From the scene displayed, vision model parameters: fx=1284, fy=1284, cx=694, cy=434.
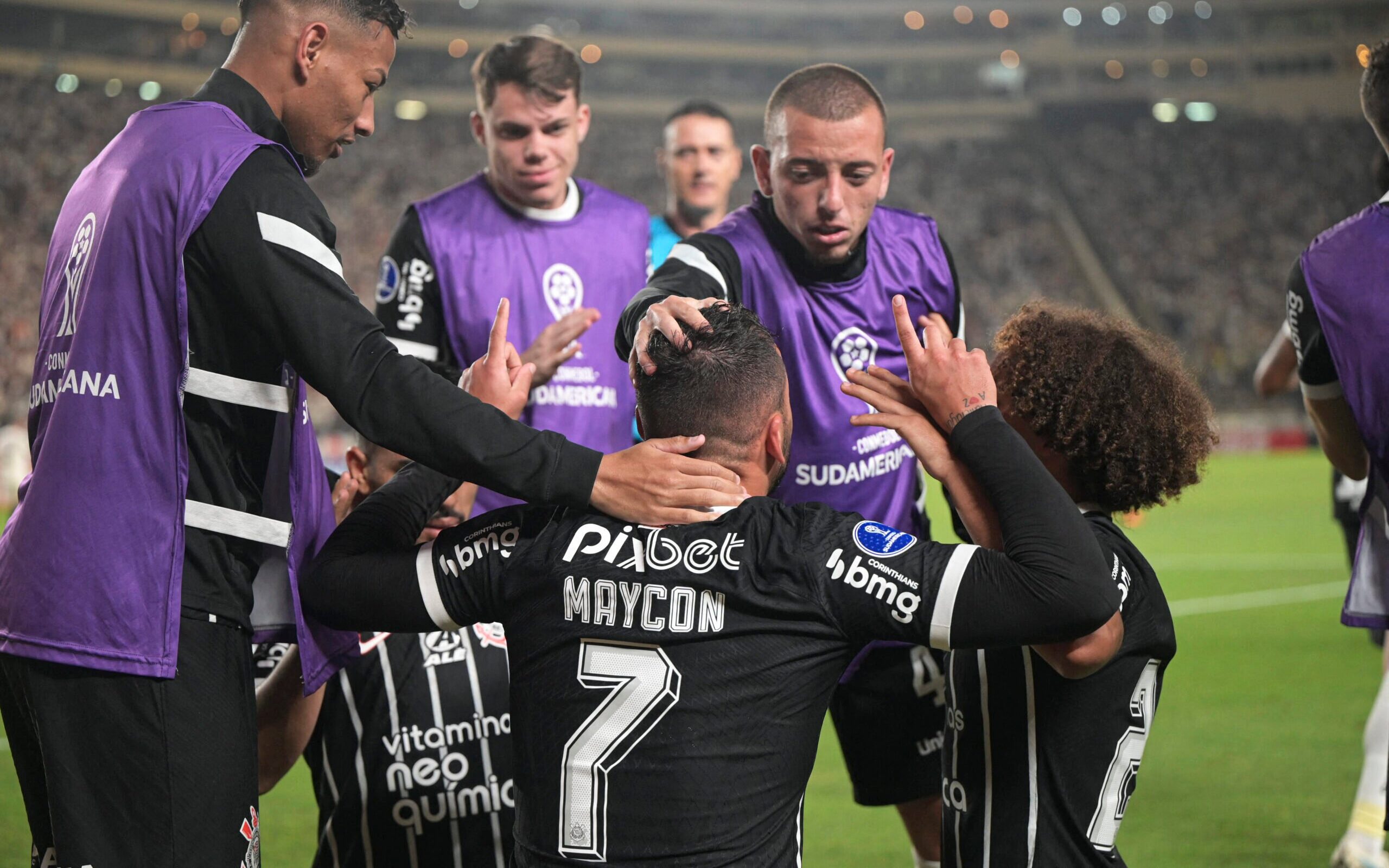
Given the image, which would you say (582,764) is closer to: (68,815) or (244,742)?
(244,742)

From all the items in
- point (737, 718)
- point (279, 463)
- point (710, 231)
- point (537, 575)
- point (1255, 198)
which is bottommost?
point (737, 718)

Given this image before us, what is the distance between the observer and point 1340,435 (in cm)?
334

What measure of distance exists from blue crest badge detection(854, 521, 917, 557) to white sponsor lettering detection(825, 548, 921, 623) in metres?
0.03

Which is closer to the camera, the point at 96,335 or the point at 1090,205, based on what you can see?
the point at 96,335

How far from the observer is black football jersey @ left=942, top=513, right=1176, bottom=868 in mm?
2434

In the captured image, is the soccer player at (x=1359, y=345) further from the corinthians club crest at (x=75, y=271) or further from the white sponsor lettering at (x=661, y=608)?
the corinthians club crest at (x=75, y=271)

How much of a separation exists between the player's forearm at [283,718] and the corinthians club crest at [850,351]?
1.67m

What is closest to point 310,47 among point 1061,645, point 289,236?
point 289,236

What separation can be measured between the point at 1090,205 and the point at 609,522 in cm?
4237

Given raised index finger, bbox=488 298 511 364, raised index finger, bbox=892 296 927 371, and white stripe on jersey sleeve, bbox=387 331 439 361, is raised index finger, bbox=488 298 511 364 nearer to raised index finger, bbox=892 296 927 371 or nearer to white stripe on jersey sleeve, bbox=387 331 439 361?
raised index finger, bbox=892 296 927 371

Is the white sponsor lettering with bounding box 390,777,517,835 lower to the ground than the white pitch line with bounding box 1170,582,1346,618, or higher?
higher

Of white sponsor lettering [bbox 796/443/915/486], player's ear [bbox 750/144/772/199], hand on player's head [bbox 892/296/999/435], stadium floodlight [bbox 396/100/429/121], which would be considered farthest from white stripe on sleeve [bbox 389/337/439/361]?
stadium floodlight [bbox 396/100/429/121]

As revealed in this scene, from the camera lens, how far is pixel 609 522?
2.26 metres

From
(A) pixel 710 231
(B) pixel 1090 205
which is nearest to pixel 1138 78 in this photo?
(B) pixel 1090 205
